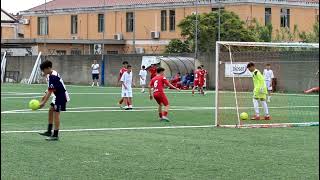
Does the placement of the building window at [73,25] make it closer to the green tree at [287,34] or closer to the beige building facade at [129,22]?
the beige building facade at [129,22]

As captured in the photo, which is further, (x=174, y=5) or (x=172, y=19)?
(x=172, y=19)

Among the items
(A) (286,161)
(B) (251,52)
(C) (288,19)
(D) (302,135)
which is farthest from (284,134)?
(C) (288,19)

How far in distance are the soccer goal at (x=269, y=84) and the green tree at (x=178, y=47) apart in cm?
2013

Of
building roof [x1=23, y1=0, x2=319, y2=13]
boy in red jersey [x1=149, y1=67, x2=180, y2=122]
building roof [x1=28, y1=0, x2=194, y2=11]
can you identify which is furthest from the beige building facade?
boy in red jersey [x1=149, y1=67, x2=180, y2=122]

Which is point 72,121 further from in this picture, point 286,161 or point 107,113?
point 286,161

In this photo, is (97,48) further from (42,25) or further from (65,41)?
(42,25)

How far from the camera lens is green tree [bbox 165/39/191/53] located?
188 feet

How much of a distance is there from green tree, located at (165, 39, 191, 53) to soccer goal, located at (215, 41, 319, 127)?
20.1 m

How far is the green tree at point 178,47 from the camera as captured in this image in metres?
57.4

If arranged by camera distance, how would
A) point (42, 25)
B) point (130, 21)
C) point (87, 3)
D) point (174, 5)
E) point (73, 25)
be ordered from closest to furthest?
point (174, 5) < point (130, 21) < point (87, 3) < point (73, 25) < point (42, 25)

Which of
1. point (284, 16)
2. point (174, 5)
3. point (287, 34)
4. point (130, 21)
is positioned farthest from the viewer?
point (130, 21)

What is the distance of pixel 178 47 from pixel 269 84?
94.5 ft

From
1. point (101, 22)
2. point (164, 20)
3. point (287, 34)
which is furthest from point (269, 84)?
point (101, 22)

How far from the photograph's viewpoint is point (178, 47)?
190ft
